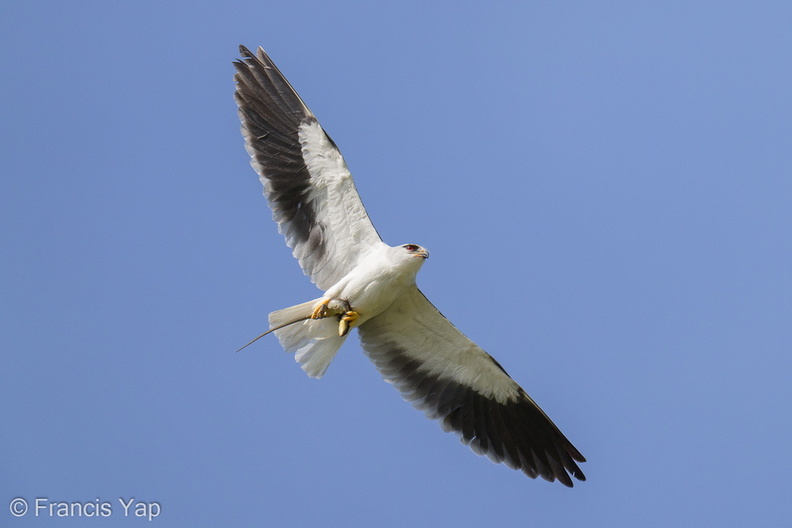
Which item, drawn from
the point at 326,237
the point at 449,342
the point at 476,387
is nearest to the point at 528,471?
the point at 476,387

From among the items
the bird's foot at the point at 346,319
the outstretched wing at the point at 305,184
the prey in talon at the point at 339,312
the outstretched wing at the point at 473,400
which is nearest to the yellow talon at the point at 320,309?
the prey in talon at the point at 339,312

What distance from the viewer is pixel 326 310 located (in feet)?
30.2

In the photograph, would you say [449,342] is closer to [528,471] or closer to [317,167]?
[528,471]

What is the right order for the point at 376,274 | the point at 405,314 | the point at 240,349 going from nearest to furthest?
1. the point at 240,349
2. the point at 376,274
3. the point at 405,314

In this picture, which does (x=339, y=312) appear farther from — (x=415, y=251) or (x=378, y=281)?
(x=415, y=251)

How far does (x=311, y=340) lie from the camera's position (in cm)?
949

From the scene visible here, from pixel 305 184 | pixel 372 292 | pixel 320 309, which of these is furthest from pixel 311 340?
pixel 305 184

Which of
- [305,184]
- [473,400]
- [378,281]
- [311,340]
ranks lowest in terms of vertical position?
[473,400]

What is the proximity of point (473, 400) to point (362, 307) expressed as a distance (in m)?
1.89

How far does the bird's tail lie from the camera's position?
369 inches

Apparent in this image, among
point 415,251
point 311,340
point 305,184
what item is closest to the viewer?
point 415,251

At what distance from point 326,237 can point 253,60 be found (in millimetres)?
2224

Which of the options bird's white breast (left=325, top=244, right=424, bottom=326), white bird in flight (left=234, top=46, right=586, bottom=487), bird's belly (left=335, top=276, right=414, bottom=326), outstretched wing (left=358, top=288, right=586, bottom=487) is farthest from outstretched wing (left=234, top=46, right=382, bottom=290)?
outstretched wing (left=358, top=288, right=586, bottom=487)

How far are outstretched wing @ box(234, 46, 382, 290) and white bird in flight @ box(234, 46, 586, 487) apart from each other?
0.04 ft
